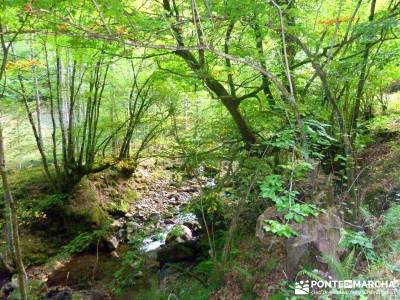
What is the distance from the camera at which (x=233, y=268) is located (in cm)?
443

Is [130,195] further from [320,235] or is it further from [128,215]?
[320,235]

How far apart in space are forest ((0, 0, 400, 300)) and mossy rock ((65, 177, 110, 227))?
0.12ft

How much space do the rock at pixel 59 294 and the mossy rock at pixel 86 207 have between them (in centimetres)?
204

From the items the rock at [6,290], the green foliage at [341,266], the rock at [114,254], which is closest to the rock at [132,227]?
the rock at [114,254]

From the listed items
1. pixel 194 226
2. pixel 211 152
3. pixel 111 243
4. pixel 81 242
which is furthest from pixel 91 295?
pixel 211 152

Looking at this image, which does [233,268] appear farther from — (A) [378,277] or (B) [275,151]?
(A) [378,277]

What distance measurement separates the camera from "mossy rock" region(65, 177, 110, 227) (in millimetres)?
7699

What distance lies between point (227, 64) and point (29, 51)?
4.51 metres

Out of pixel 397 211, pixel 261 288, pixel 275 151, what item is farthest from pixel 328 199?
pixel 261 288

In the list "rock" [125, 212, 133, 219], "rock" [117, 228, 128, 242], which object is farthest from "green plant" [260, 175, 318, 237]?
"rock" [125, 212, 133, 219]

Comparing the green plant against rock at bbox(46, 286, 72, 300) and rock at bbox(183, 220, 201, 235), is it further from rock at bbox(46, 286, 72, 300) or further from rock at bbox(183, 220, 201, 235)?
rock at bbox(183, 220, 201, 235)

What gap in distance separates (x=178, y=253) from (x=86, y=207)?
2.91 metres

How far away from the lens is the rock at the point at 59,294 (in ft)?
17.5

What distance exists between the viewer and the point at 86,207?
792 centimetres
